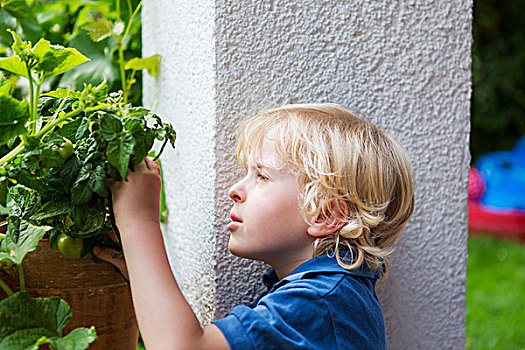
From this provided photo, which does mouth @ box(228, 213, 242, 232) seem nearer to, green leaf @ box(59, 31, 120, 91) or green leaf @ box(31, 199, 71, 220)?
green leaf @ box(31, 199, 71, 220)

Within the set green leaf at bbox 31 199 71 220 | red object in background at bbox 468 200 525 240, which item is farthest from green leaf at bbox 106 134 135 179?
red object in background at bbox 468 200 525 240

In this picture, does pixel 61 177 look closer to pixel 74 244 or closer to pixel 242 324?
pixel 74 244

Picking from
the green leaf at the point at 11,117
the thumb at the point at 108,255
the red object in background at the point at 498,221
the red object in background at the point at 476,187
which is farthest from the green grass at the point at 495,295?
the green leaf at the point at 11,117

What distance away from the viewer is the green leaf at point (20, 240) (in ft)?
2.56

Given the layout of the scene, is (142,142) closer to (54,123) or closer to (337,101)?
(54,123)

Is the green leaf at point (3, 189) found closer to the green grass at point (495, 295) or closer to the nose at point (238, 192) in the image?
the nose at point (238, 192)

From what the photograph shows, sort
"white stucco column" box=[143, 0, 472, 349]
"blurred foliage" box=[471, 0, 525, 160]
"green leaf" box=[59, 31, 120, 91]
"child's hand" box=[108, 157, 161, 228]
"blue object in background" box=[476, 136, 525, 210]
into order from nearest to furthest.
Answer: "child's hand" box=[108, 157, 161, 228], "white stucco column" box=[143, 0, 472, 349], "green leaf" box=[59, 31, 120, 91], "blue object in background" box=[476, 136, 525, 210], "blurred foliage" box=[471, 0, 525, 160]

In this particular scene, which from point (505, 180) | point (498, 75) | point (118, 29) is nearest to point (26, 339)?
point (118, 29)

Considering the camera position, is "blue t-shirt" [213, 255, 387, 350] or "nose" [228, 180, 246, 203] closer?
"blue t-shirt" [213, 255, 387, 350]

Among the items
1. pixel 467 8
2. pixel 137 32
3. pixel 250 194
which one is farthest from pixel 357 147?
pixel 137 32

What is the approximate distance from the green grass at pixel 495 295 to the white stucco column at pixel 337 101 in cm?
123

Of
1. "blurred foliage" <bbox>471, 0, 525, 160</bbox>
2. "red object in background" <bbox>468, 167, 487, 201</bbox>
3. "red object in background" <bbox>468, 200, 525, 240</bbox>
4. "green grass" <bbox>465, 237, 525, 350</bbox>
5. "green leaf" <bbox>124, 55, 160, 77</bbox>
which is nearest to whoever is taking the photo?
"green leaf" <bbox>124, 55, 160, 77</bbox>

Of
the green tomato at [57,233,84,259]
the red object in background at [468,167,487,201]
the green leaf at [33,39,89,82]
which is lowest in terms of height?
the red object in background at [468,167,487,201]

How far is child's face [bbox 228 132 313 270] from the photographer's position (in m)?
0.94
